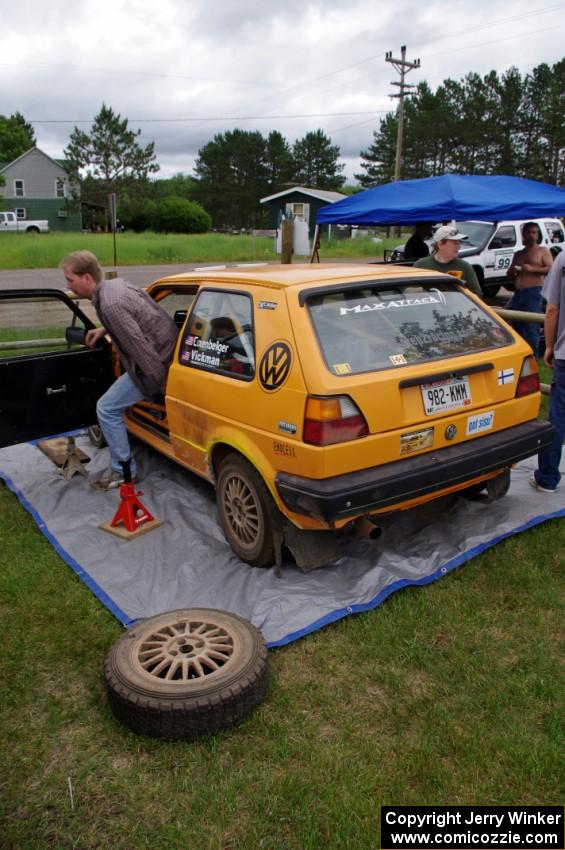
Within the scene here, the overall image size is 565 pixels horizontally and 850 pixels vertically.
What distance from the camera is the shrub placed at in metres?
53.5

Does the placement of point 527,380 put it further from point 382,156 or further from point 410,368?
point 382,156

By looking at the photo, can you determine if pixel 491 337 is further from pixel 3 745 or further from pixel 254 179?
pixel 254 179

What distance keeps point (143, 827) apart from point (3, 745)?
75 cm

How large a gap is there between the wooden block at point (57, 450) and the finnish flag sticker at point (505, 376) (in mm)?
3398

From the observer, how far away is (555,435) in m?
4.16

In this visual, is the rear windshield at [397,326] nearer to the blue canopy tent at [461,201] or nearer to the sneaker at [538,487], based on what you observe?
the sneaker at [538,487]

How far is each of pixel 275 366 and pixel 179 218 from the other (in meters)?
53.6

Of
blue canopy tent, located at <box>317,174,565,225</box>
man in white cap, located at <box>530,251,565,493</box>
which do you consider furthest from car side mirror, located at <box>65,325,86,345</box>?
blue canopy tent, located at <box>317,174,565,225</box>

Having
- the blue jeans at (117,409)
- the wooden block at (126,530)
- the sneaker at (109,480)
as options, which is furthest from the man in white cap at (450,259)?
the wooden block at (126,530)

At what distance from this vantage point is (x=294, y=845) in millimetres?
2117

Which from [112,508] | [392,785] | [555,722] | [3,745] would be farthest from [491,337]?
[3,745]

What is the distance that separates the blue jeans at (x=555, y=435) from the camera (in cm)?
428

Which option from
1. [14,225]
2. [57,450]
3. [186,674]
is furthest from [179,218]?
[186,674]

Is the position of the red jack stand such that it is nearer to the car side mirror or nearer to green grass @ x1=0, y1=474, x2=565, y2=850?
green grass @ x1=0, y1=474, x2=565, y2=850
